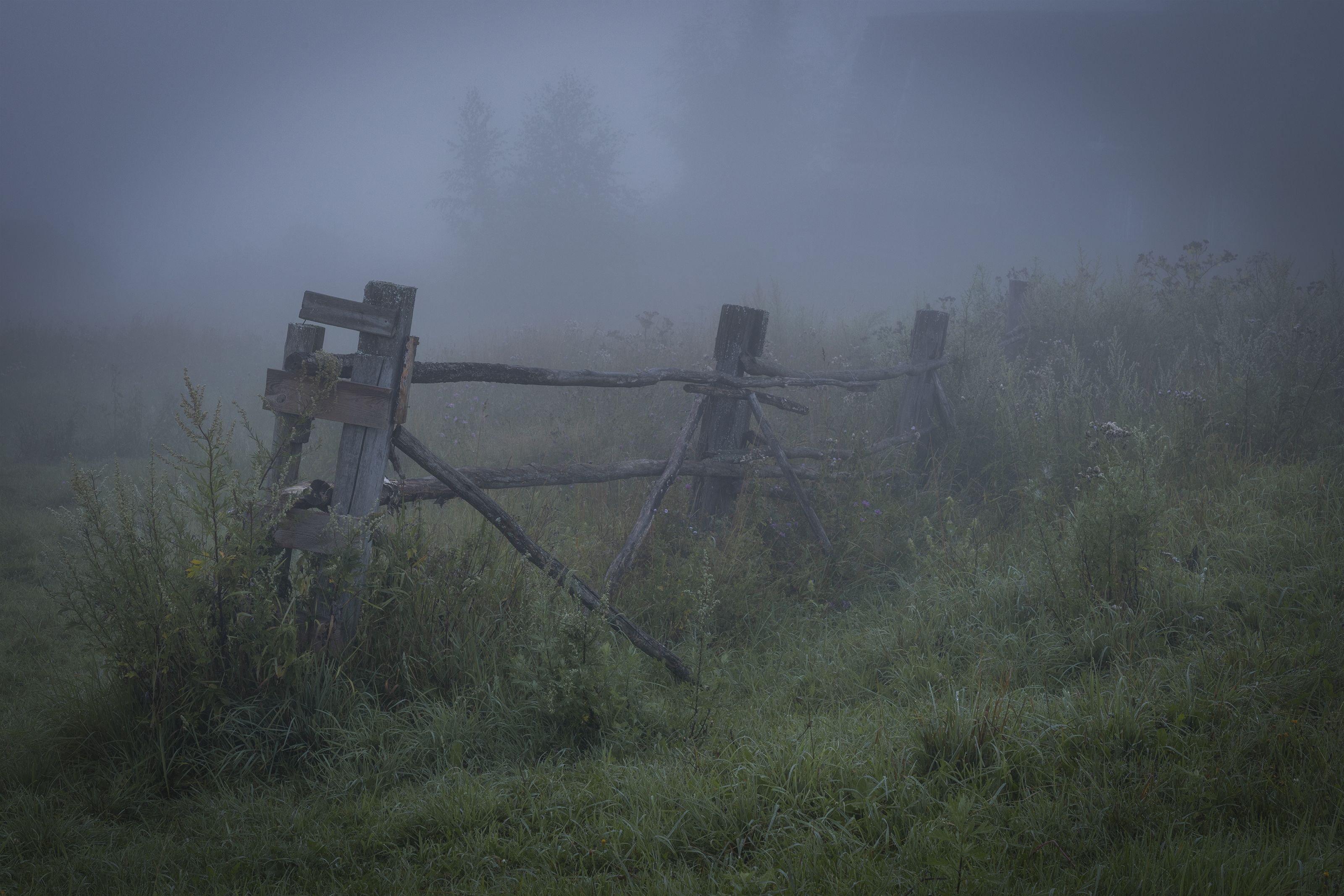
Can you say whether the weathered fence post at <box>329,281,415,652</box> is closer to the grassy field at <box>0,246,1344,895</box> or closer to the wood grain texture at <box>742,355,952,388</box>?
the grassy field at <box>0,246,1344,895</box>

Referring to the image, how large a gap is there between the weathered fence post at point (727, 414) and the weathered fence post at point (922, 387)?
8.33 feet

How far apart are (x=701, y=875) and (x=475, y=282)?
93.4 feet

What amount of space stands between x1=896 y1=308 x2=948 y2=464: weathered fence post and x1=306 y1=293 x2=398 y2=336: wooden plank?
5.36m

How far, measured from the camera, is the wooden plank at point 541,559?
9.66ft

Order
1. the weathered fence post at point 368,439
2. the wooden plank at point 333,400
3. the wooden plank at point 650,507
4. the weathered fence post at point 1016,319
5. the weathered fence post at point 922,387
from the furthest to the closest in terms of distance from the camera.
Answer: the weathered fence post at point 1016,319
the weathered fence post at point 922,387
the wooden plank at point 650,507
the weathered fence post at point 368,439
the wooden plank at point 333,400

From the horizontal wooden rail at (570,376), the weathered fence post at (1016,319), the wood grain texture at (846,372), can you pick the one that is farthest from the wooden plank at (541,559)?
the weathered fence post at (1016,319)

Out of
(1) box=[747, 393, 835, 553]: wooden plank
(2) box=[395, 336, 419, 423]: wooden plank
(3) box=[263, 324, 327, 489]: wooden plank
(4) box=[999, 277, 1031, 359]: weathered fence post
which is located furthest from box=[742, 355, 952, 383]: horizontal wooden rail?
(3) box=[263, 324, 327, 489]: wooden plank

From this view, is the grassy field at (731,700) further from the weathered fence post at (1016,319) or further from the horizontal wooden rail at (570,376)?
the weathered fence post at (1016,319)

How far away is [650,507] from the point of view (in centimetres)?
410

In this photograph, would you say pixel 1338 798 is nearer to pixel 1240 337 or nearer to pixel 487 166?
pixel 1240 337

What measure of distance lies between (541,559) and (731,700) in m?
1.10

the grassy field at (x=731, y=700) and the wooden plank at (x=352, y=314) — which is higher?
the wooden plank at (x=352, y=314)

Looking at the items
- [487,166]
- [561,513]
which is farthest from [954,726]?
[487,166]

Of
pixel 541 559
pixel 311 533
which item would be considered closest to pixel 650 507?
pixel 541 559
